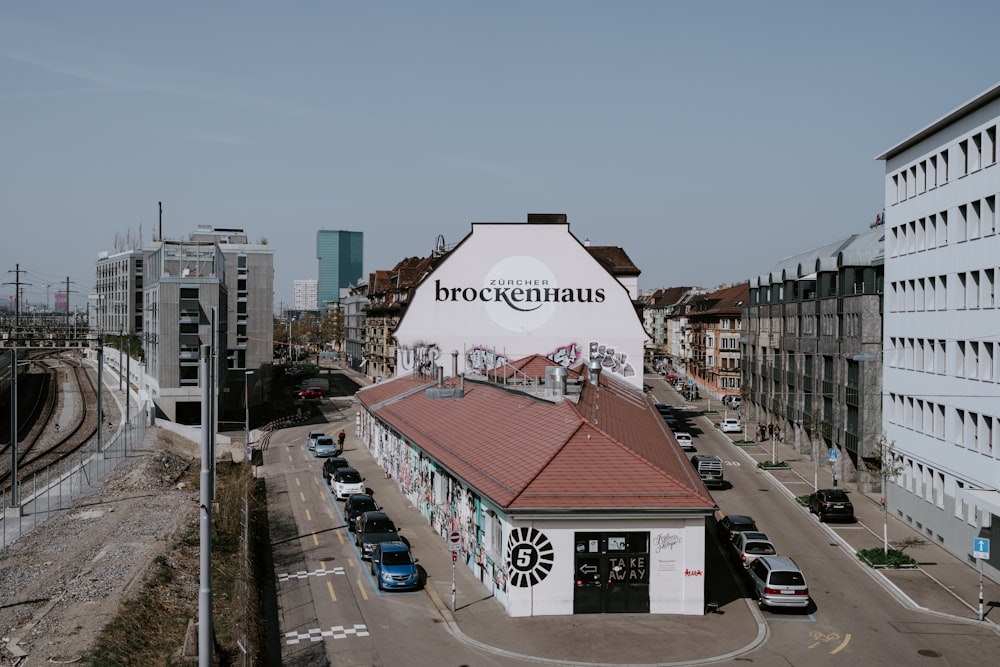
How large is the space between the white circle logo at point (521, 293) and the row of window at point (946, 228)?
84.6 ft

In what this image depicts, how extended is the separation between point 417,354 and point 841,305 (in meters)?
30.0

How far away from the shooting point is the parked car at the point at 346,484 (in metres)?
46.7

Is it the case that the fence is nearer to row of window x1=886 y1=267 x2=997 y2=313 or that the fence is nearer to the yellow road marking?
the yellow road marking

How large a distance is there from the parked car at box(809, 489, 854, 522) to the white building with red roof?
7.79m

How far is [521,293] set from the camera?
6538 centimetres

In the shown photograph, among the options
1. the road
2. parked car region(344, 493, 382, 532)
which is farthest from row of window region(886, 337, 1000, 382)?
parked car region(344, 493, 382, 532)

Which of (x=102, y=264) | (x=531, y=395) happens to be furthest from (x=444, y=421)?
(x=102, y=264)

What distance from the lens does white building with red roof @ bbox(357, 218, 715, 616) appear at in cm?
2762

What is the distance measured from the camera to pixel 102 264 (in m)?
185

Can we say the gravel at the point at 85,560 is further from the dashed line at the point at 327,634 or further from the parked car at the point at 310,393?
the parked car at the point at 310,393

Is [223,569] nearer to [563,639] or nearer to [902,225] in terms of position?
[563,639]

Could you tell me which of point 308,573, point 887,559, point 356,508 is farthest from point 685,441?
point 308,573

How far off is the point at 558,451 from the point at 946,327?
19701 millimetres

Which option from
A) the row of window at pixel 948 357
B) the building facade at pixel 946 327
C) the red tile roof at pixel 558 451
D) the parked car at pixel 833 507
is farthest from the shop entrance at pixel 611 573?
the parked car at pixel 833 507
